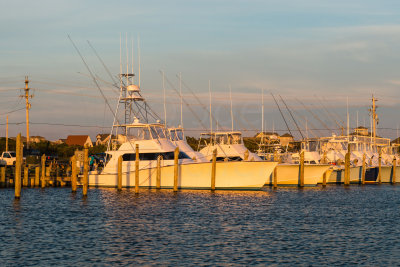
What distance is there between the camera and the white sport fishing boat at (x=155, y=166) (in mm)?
46031

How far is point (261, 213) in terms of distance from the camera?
3475 centimetres

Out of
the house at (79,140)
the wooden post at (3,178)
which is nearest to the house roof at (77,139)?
the house at (79,140)

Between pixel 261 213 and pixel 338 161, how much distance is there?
1284 inches

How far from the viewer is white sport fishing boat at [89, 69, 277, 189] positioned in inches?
1812

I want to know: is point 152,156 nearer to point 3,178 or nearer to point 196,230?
point 3,178

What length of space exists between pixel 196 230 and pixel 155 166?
19.1 metres

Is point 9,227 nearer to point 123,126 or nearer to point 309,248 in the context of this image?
point 309,248

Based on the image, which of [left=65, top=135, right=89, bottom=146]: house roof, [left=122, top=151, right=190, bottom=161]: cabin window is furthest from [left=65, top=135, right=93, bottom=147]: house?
[left=122, top=151, right=190, bottom=161]: cabin window

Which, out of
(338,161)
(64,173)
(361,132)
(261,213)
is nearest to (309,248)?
(261,213)

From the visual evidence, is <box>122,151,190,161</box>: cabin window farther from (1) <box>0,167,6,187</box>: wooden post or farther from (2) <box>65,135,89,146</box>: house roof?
(2) <box>65,135,89,146</box>: house roof

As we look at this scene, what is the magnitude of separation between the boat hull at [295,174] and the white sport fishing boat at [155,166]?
1010 cm

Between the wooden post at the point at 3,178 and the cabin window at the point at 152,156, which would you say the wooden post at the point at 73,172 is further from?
the wooden post at the point at 3,178

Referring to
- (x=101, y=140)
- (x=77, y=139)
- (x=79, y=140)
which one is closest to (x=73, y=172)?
(x=101, y=140)

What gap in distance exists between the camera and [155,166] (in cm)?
4681
